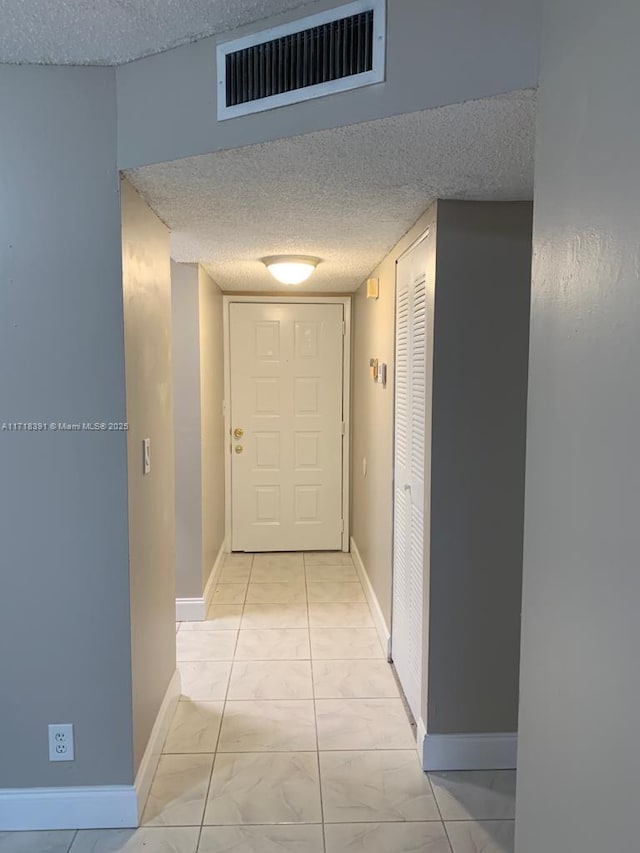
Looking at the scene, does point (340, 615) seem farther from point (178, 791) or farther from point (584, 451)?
point (584, 451)

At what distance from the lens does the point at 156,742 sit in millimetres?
2234

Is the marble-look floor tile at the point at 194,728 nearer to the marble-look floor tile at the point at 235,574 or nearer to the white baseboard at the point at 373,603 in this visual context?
the white baseboard at the point at 373,603

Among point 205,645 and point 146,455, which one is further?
point 205,645

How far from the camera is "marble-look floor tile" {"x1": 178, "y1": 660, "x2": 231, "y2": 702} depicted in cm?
274

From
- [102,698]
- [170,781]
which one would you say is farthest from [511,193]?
[170,781]

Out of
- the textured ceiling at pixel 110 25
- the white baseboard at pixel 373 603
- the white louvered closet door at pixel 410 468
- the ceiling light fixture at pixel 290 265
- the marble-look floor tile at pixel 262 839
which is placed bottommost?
the marble-look floor tile at pixel 262 839

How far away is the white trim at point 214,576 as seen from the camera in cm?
368

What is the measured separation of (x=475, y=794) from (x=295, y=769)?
0.65m

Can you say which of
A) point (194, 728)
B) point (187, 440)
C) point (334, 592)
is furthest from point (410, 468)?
point (334, 592)

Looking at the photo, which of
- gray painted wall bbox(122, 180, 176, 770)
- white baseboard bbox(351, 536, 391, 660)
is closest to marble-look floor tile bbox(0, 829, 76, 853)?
gray painted wall bbox(122, 180, 176, 770)

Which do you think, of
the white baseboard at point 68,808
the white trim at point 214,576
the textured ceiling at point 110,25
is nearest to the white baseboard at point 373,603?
the white trim at point 214,576

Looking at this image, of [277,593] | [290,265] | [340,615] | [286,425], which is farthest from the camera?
[286,425]

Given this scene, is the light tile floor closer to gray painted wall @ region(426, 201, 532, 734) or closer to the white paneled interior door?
gray painted wall @ region(426, 201, 532, 734)

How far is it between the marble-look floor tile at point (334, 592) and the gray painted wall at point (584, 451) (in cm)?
249
